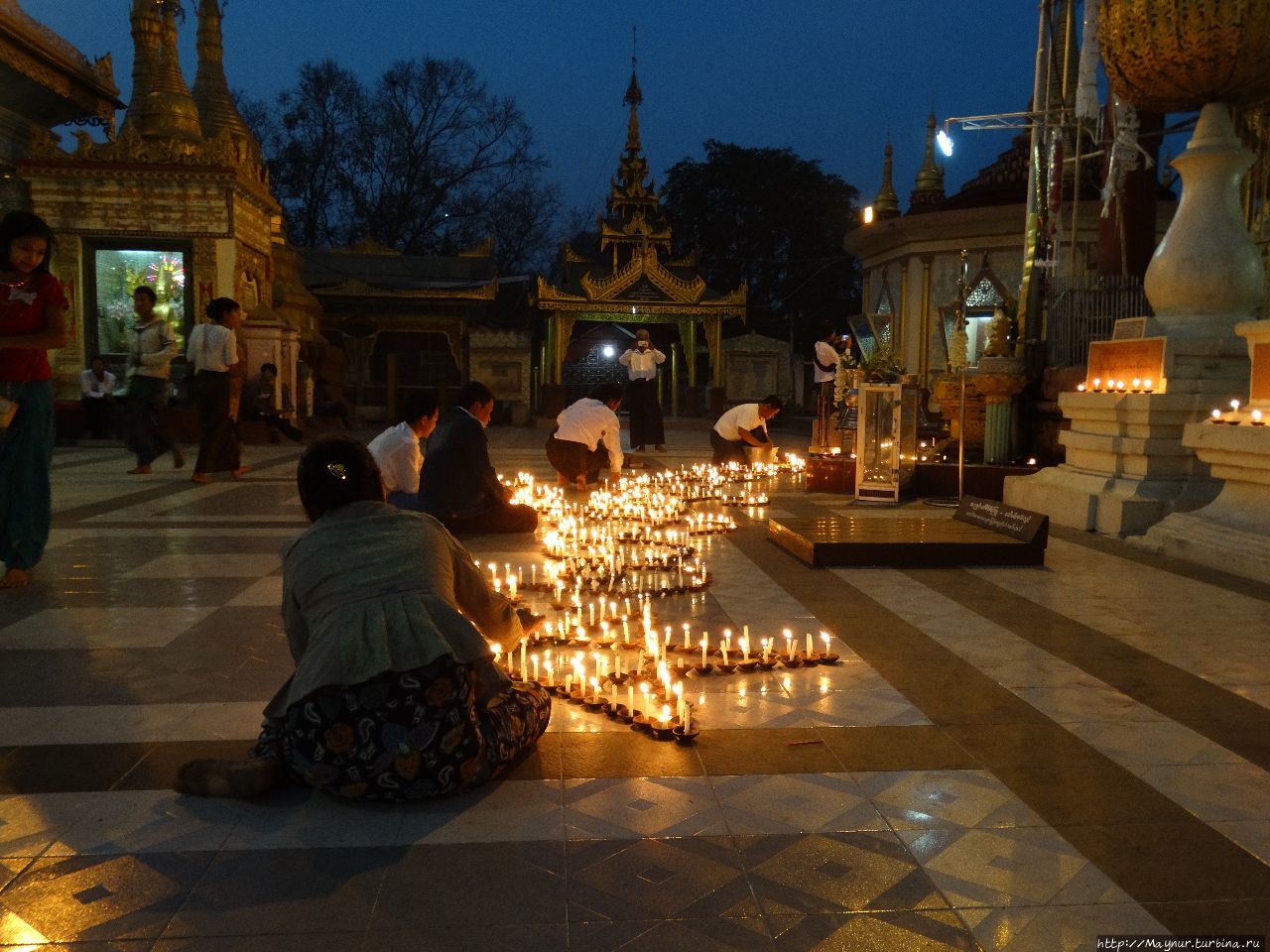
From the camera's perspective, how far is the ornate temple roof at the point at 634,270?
86.1ft

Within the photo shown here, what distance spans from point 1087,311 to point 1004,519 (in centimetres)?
474

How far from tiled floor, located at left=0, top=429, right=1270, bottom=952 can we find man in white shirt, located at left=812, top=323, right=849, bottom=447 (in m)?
8.22

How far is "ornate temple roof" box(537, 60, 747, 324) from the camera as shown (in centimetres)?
2623

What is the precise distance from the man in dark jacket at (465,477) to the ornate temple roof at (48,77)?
11804 millimetres

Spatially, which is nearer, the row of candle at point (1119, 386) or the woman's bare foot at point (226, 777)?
the woman's bare foot at point (226, 777)

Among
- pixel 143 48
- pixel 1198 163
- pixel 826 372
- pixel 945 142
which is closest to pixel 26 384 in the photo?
pixel 1198 163

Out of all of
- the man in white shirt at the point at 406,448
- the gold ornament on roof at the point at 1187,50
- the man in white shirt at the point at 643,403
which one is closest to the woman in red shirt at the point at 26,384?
the man in white shirt at the point at 406,448

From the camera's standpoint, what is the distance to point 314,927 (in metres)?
2.28

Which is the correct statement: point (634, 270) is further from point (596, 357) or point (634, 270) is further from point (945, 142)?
point (945, 142)

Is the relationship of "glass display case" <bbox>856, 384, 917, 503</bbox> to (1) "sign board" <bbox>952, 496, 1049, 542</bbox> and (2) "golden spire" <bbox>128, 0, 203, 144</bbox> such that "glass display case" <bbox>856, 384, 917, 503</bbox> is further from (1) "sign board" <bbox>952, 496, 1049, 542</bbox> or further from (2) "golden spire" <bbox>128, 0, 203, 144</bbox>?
(2) "golden spire" <bbox>128, 0, 203, 144</bbox>

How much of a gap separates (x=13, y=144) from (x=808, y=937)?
18.3 metres

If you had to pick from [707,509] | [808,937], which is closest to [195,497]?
[707,509]

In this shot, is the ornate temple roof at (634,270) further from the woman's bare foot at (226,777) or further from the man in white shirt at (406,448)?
the woman's bare foot at (226,777)

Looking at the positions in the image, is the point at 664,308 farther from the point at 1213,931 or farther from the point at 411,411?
the point at 1213,931
